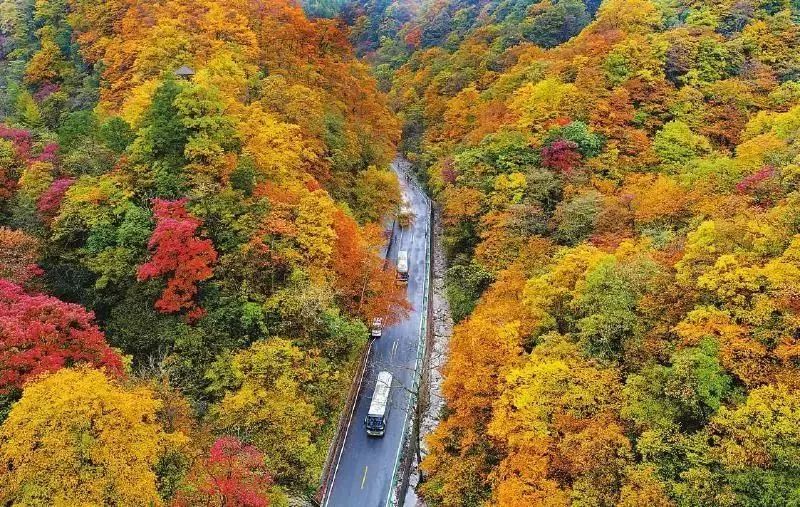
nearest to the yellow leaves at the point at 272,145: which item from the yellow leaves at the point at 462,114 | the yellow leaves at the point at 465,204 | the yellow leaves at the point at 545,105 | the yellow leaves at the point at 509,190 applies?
the yellow leaves at the point at 465,204

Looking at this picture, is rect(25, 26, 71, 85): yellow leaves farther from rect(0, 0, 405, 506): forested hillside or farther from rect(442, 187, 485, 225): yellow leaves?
rect(442, 187, 485, 225): yellow leaves

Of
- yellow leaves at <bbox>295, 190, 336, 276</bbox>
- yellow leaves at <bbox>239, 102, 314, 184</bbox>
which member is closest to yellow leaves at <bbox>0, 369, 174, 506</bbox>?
yellow leaves at <bbox>295, 190, 336, 276</bbox>

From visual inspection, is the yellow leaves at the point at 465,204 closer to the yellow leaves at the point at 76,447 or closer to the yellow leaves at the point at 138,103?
the yellow leaves at the point at 138,103

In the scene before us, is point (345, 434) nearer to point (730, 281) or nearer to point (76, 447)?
point (76, 447)

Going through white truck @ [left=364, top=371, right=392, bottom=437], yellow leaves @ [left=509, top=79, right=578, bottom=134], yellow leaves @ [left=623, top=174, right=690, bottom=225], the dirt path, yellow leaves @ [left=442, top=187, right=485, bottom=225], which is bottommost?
the dirt path

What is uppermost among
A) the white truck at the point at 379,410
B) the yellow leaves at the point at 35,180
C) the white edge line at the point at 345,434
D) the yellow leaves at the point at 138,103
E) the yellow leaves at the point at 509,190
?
the yellow leaves at the point at 138,103

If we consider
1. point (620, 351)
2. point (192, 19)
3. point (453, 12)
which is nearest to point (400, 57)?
point (453, 12)
